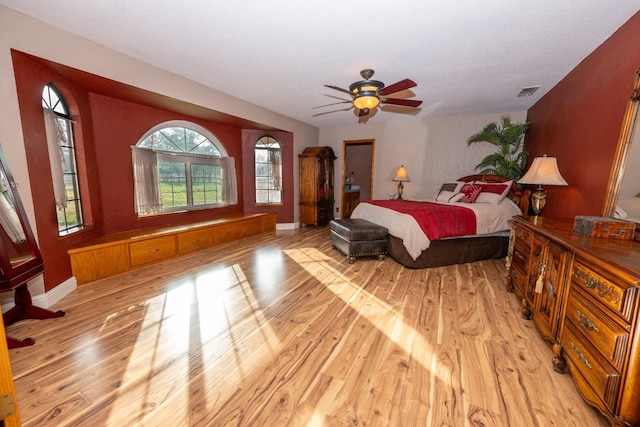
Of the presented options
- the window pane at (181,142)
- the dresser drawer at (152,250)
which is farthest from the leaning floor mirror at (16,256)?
the window pane at (181,142)

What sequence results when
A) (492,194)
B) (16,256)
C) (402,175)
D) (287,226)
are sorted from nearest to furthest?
(16,256), (492,194), (402,175), (287,226)

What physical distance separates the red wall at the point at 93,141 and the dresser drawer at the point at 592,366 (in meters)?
4.06

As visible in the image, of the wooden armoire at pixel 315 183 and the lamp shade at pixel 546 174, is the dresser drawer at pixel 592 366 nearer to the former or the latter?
the lamp shade at pixel 546 174

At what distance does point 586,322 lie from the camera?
4.41 feet

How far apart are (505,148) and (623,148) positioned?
9.58ft

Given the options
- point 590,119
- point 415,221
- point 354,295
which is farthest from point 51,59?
point 590,119

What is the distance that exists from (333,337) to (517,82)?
397 centimetres

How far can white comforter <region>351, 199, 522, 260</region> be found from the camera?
3.25 meters

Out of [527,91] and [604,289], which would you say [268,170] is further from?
[604,289]

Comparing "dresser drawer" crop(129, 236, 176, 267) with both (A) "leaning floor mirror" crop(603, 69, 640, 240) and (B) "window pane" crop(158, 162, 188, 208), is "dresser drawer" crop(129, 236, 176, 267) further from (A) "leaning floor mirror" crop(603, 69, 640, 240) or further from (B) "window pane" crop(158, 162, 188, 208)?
(A) "leaning floor mirror" crop(603, 69, 640, 240)

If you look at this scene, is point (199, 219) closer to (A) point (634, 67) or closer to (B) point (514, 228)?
(B) point (514, 228)

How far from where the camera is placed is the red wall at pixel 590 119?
2119 mm

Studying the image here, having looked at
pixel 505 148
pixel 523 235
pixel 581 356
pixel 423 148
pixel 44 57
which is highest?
pixel 44 57

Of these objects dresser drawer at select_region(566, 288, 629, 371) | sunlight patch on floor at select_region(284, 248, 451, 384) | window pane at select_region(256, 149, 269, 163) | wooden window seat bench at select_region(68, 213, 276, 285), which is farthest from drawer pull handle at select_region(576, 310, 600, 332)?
window pane at select_region(256, 149, 269, 163)
